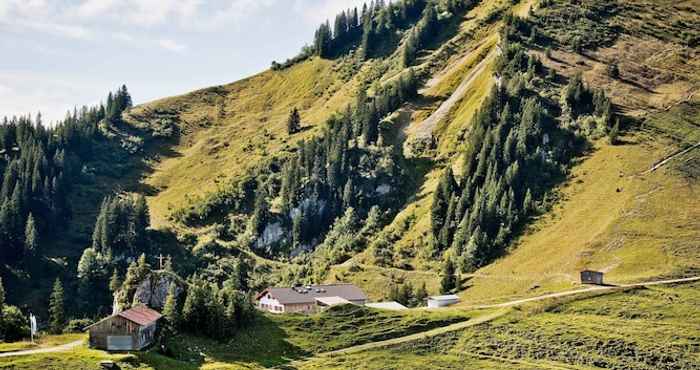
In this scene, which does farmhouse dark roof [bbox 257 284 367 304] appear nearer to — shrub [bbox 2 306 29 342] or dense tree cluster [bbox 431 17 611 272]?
dense tree cluster [bbox 431 17 611 272]

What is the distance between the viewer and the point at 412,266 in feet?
563

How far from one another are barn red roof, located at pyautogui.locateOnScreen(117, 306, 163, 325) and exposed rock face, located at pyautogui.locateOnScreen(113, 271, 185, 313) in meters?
2.99

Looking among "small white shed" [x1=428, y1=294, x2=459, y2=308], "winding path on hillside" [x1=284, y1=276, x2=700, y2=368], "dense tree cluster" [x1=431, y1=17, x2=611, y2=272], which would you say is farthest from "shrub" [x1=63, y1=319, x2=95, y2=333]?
"dense tree cluster" [x1=431, y1=17, x2=611, y2=272]

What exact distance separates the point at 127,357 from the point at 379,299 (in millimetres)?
75343

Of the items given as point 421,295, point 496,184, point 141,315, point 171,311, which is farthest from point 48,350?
point 496,184

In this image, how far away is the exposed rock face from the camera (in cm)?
10844

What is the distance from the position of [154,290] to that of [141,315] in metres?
9.67

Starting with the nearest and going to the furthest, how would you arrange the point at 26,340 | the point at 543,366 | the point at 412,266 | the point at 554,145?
the point at 26,340 → the point at 543,366 → the point at 412,266 → the point at 554,145

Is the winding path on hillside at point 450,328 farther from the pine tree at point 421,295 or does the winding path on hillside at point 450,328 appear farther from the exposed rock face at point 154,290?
the pine tree at point 421,295

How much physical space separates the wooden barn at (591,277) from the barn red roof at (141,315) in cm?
7428

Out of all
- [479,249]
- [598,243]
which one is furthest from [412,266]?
[598,243]

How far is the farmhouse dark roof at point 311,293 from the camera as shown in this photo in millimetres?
139375

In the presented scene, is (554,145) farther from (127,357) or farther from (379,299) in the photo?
(127,357)

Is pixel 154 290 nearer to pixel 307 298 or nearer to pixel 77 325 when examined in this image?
pixel 307 298
